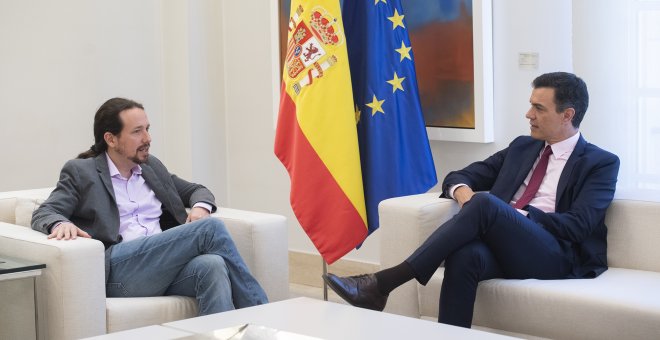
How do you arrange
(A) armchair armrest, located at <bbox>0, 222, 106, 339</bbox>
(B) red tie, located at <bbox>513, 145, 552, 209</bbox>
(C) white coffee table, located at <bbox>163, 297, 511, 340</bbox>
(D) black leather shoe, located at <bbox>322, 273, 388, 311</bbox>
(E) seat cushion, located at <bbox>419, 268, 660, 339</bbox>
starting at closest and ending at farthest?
(C) white coffee table, located at <bbox>163, 297, 511, 340</bbox> < (E) seat cushion, located at <bbox>419, 268, 660, 339</bbox> < (A) armchair armrest, located at <bbox>0, 222, 106, 339</bbox> < (D) black leather shoe, located at <bbox>322, 273, 388, 311</bbox> < (B) red tie, located at <bbox>513, 145, 552, 209</bbox>

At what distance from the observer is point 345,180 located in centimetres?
445

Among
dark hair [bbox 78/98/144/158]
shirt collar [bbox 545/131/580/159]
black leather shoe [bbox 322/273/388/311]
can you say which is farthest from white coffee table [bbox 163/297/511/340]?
shirt collar [bbox 545/131/580/159]

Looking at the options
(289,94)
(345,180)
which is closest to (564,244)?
(345,180)

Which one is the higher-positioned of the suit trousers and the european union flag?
the european union flag

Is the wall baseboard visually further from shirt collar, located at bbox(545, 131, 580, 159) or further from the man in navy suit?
shirt collar, located at bbox(545, 131, 580, 159)

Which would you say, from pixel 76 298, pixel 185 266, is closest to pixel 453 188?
pixel 185 266

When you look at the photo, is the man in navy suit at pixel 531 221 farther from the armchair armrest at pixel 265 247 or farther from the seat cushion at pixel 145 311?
the seat cushion at pixel 145 311

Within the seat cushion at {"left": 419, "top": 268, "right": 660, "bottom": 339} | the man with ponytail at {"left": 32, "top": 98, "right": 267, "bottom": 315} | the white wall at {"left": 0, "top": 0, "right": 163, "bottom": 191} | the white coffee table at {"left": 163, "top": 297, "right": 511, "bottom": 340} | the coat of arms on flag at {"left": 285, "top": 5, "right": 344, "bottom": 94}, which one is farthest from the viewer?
the white wall at {"left": 0, "top": 0, "right": 163, "bottom": 191}

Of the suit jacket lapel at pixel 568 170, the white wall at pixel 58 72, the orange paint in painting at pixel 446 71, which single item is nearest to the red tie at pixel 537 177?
the suit jacket lapel at pixel 568 170

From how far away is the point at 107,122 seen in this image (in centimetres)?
398

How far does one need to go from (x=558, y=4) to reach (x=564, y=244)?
124 centimetres

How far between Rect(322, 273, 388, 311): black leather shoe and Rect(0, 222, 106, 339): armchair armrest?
84 cm

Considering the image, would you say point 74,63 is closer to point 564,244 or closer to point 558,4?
point 558,4

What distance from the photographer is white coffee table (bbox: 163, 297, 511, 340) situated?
2.79 metres
